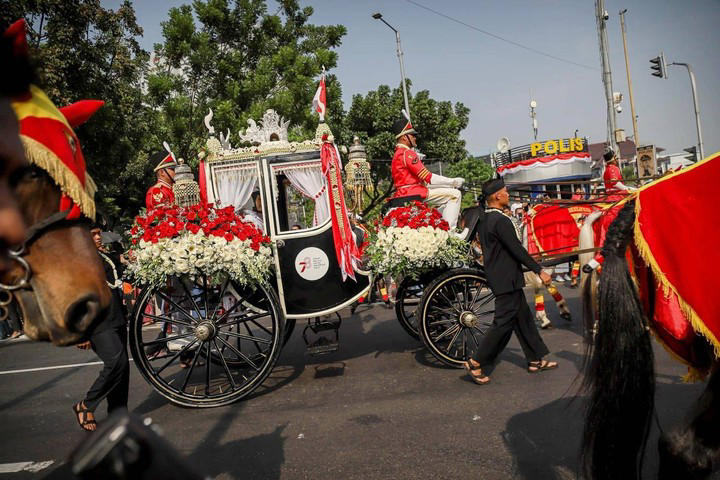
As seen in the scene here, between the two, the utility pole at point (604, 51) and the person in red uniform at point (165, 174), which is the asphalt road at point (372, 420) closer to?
the person in red uniform at point (165, 174)

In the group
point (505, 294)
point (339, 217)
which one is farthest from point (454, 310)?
point (339, 217)

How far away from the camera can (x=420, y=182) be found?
589 cm

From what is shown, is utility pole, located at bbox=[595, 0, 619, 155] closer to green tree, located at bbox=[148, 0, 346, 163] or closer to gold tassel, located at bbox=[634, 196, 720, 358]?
green tree, located at bbox=[148, 0, 346, 163]

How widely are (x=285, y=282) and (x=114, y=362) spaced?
1812 millimetres

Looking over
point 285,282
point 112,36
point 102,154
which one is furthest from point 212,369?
point 112,36

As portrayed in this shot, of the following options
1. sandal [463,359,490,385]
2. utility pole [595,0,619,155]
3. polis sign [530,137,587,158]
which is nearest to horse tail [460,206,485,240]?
sandal [463,359,490,385]

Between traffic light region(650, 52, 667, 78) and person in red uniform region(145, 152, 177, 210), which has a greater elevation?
traffic light region(650, 52, 667, 78)

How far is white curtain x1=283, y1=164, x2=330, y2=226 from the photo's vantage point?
212 inches

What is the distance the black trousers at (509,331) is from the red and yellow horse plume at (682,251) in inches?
83.4

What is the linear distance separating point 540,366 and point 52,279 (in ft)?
15.1

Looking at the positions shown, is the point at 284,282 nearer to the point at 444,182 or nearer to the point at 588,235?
the point at 444,182

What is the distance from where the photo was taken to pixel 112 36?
1088 centimetres

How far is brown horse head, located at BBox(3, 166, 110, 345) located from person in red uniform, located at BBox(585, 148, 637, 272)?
7.98ft

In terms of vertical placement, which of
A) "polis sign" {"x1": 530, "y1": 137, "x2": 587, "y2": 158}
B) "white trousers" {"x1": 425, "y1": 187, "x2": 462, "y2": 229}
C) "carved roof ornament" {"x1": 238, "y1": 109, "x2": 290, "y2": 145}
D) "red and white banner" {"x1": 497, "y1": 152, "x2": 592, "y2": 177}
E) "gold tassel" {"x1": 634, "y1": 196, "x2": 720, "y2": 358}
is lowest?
"gold tassel" {"x1": 634, "y1": 196, "x2": 720, "y2": 358}
